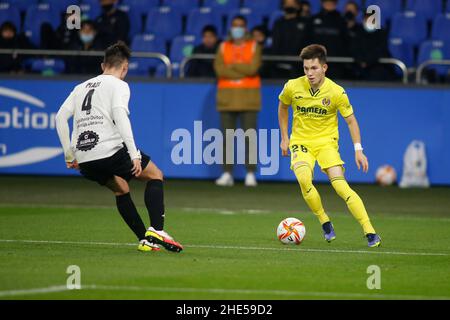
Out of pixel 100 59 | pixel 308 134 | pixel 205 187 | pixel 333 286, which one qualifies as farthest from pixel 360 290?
pixel 100 59

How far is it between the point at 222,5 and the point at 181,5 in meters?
0.84

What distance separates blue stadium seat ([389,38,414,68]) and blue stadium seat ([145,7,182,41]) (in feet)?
13.9

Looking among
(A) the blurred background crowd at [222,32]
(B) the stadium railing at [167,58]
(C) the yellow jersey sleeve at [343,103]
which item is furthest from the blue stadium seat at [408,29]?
(C) the yellow jersey sleeve at [343,103]

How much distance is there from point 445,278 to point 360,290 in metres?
1.09

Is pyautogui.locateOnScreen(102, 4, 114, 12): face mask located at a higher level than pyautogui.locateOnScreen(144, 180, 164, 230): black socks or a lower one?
higher

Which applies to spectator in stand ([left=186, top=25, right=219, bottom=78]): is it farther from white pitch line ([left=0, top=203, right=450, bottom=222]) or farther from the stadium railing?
white pitch line ([left=0, top=203, right=450, bottom=222])

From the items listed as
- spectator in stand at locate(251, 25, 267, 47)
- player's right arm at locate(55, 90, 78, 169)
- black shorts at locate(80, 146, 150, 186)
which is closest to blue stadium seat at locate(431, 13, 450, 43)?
spectator in stand at locate(251, 25, 267, 47)

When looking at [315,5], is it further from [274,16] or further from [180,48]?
[180,48]

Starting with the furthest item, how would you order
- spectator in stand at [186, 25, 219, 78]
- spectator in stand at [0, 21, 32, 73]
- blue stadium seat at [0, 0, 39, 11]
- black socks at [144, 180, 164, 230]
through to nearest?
1. blue stadium seat at [0, 0, 39, 11]
2. spectator in stand at [0, 21, 32, 73]
3. spectator in stand at [186, 25, 219, 78]
4. black socks at [144, 180, 164, 230]

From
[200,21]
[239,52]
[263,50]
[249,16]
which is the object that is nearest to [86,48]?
[200,21]

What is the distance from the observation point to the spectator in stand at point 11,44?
64.3ft

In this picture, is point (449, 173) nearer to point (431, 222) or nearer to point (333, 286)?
point (431, 222)

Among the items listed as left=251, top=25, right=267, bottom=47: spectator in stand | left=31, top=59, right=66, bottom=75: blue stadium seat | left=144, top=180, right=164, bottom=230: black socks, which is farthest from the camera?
left=31, top=59, right=66, bottom=75: blue stadium seat

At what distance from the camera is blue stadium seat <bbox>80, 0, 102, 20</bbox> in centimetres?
2174
